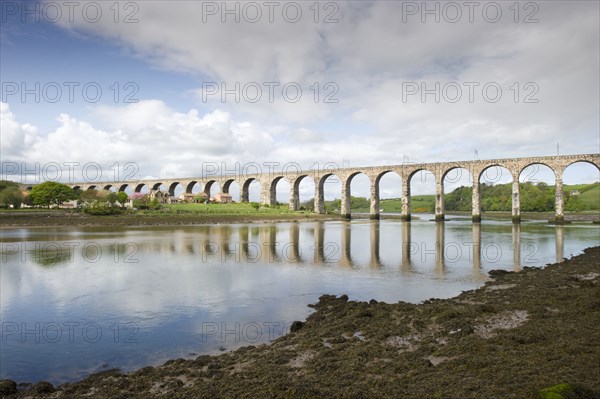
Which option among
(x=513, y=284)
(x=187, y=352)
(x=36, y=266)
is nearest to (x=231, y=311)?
(x=187, y=352)

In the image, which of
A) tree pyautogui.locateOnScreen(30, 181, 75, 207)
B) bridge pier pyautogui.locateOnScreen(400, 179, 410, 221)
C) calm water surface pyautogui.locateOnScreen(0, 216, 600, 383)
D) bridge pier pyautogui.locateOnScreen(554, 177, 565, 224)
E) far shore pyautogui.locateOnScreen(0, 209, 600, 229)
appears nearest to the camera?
calm water surface pyautogui.locateOnScreen(0, 216, 600, 383)

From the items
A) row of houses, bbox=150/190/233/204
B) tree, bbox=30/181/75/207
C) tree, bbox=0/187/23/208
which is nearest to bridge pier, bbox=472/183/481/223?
row of houses, bbox=150/190/233/204

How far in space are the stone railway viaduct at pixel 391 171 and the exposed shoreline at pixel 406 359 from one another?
55.7m

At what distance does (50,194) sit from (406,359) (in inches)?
3983

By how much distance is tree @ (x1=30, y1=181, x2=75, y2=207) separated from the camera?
89000mm

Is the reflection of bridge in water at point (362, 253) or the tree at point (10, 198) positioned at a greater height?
the tree at point (10, 198)

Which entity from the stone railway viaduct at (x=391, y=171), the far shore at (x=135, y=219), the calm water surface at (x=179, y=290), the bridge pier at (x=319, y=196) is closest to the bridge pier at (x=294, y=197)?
the stone railway viaduct at (x=391, y=171)

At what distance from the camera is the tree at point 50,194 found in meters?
89.0

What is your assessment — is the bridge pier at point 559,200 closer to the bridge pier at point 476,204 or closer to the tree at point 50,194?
the bridge pier at point 476,204

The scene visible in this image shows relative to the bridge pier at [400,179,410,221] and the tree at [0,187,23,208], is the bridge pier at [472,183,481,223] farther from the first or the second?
the tree at [0,187,23,208]

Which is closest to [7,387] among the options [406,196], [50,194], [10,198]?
[406,196]

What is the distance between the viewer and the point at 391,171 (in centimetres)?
7369

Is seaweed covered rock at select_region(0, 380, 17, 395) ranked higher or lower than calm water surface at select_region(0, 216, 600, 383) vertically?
higher

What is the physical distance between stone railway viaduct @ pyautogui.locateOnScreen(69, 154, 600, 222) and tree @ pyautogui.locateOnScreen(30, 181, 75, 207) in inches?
1035
